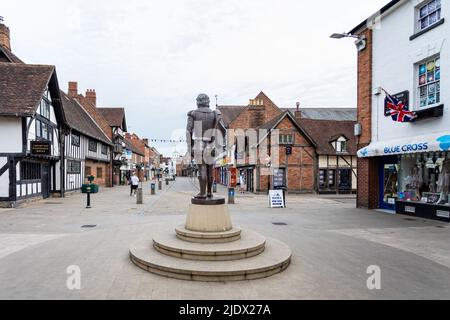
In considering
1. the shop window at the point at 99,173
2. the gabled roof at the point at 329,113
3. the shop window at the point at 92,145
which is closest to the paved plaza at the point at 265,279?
the shop window at the point at 92,145

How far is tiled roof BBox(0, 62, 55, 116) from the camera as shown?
16141 millimetres

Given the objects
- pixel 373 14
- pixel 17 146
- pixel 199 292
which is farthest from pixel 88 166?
pixel 199 292

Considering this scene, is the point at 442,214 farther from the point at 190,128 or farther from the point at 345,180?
the point at 345,180

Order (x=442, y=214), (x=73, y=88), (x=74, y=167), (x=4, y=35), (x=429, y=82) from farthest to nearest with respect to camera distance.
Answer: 1. (x=73, y=88)
2. (x=74, y=167)
3. (x=4, y=35)
4. (x=429, y=82)
5. (x=442, y=214)

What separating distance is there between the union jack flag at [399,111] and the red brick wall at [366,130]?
269 cm

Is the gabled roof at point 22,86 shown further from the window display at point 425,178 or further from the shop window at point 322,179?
the shop window at point 322,179

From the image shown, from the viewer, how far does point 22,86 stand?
1752cm

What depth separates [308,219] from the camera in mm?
12984

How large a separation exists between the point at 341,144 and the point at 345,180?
11.0 ft

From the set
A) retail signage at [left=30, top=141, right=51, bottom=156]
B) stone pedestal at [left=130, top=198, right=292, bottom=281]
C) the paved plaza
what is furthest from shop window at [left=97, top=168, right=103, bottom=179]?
stone pedestal at [left=130, top=198, right=292, bottom=281]

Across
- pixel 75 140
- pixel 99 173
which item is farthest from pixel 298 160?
pixel 99 173

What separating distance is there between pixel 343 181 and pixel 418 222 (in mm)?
17586

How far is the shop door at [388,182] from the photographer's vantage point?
1459cm

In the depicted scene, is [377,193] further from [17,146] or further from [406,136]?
[17,146]
